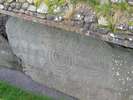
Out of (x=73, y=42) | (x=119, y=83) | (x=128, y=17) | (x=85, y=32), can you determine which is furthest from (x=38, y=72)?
(x=128, y=17)

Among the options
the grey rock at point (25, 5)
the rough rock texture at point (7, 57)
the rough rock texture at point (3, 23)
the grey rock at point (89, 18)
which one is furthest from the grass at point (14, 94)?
the grey rock at point (89, 18)

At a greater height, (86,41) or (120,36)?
(120,36)

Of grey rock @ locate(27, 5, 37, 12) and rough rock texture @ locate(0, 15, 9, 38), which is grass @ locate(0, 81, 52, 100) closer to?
rough rock texture @ locate(0, 15, 9, 38)

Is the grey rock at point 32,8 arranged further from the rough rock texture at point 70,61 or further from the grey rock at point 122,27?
the grey rock at point 122,27

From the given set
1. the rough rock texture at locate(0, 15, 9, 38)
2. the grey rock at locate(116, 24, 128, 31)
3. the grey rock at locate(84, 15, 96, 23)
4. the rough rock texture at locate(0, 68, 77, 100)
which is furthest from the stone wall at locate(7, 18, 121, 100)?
the grey rock at locate(116, 24, 128, 31)

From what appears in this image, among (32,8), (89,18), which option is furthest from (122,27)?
(32,8)

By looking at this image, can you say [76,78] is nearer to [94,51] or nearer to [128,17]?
[94,51]

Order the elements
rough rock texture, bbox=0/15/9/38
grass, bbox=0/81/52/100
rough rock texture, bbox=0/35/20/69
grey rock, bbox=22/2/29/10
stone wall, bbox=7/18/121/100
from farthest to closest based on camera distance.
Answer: rough rock texture, bbox=0/35/20/69
rough rock texture, bbox=0/15/9/38
grass, bbox=0/81/52/100
stone wall, bbox=7/18/121/100
grey rock, bbox=22/2/29/10
